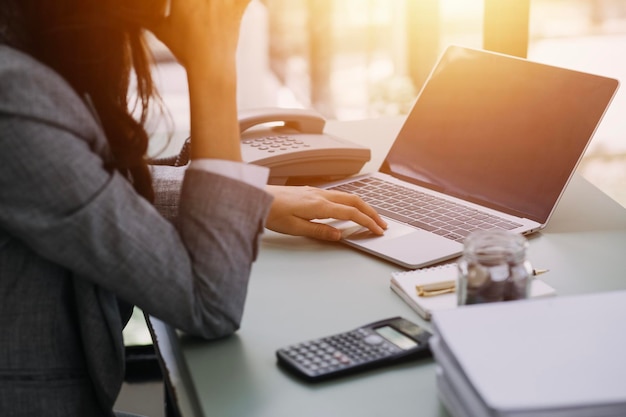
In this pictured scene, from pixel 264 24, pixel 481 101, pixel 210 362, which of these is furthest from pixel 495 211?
pixel 264 24

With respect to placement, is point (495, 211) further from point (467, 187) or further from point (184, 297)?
point (184, 297)

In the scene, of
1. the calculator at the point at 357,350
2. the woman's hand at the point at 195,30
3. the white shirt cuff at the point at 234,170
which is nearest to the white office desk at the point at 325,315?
the calculator at the point at 357,350

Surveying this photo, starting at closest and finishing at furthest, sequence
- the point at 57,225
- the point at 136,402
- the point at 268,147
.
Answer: the point at 57,225
the point at 268,147
the point at 136,402

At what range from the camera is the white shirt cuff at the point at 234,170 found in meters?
0.89

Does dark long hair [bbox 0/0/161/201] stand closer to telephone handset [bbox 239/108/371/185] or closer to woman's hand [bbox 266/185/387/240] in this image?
woman's hand [bbox 266/185/387/240]

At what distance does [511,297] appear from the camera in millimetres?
848

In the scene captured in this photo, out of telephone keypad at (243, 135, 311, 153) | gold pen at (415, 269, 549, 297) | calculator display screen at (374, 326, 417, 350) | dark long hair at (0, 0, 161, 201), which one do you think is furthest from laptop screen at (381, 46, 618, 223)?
dark long hair at (0, 0, 161, 201)

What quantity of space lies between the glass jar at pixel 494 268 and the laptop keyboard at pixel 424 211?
0.93 feet

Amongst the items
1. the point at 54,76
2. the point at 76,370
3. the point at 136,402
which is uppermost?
the point at 54,76

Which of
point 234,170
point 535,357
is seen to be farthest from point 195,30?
point 535,357

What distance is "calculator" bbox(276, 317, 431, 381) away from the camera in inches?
32.0

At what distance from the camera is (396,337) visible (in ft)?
2.85

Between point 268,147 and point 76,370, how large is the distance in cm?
55

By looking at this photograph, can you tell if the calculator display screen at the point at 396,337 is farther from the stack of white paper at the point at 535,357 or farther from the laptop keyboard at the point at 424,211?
the laptop keyboard at the point at 424,211
